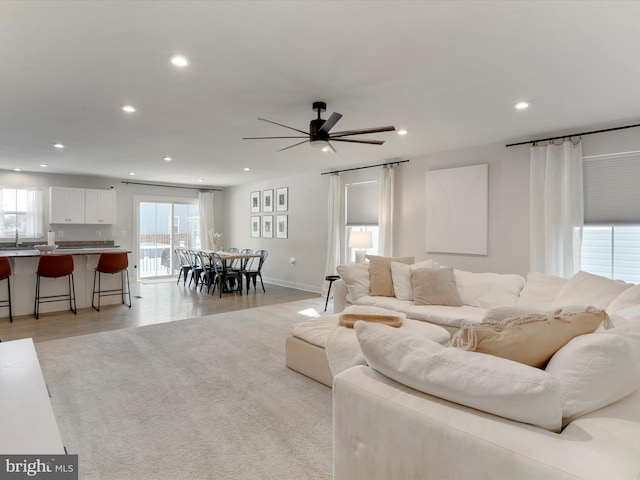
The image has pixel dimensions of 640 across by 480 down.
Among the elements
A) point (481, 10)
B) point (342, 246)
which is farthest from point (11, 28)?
point (342, 246)

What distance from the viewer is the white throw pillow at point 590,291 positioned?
9.99 ft

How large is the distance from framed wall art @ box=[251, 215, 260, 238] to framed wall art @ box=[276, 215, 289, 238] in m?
0.82

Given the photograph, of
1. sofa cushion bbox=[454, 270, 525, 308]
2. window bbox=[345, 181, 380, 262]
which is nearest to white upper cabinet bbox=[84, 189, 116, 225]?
window bbox=[345, 181, 380, 262]

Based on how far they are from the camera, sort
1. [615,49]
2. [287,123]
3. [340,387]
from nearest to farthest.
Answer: [340,387] < [615,49] < [287,123]

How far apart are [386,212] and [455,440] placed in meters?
5.30

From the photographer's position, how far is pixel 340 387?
1530 millimetres

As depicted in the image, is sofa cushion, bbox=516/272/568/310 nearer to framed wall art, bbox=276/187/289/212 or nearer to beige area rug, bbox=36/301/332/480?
beige area rug, bbox=36/301/332/480

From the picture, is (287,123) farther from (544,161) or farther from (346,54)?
(544,161)

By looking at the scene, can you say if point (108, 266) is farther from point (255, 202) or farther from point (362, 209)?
point (362, 209)

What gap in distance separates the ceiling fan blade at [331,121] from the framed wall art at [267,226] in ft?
18.8

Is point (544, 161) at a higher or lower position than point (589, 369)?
higher

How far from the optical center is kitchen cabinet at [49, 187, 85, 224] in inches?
302

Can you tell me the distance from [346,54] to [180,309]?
4.78 meters

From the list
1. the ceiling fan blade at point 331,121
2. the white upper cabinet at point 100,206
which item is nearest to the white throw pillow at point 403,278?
the ceiling fan blade at point 331,121
